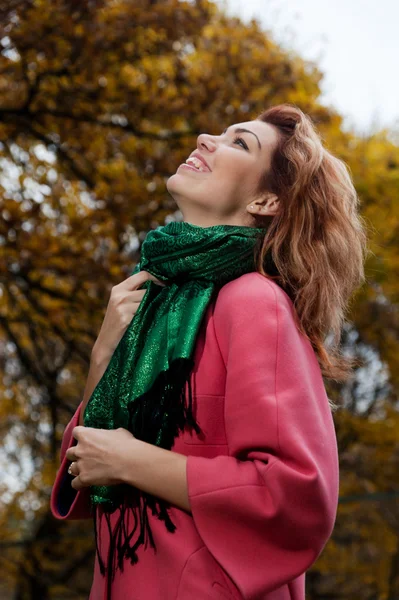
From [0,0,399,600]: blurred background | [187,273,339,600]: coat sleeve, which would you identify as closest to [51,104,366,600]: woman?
[187,273,339,600]: coat sleeve

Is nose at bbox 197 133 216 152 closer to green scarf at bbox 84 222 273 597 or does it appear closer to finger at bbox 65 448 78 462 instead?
green scarf at bbox 84 222 273 597

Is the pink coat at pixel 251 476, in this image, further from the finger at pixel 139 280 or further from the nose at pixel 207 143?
the nose at pixel 207 143

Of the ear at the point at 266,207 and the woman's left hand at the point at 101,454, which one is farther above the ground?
the ear at the point at 266,207

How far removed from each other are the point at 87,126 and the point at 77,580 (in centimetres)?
827

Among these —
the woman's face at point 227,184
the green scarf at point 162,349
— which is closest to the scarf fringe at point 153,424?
the green scarf at point 162,349

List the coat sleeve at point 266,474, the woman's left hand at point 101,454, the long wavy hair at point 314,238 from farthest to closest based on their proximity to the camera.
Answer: the long wavy hair at point 314,238 < the woman's left hand at point 101,454 < the coat sleeve at point 266,474

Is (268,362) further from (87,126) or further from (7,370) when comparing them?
(7,370)

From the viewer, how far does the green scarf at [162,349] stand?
192 centimetres

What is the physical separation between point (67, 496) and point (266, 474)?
714 mm

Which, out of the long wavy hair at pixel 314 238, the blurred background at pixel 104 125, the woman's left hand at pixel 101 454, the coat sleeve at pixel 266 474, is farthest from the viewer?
the blurred background at pixel 104 125

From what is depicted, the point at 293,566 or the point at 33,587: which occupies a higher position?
the point at 293,566

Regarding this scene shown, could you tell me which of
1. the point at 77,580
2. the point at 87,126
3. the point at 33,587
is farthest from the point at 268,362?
the point at 77,580

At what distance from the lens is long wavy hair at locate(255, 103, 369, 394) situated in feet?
6.86

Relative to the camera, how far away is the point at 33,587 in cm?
995
